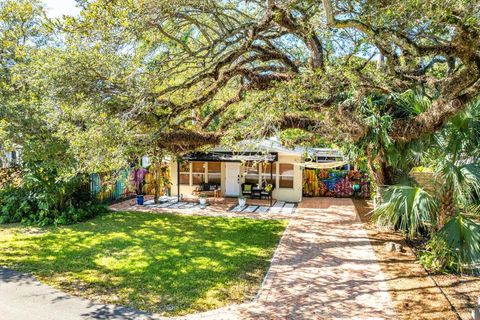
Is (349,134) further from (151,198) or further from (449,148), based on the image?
(151,198)

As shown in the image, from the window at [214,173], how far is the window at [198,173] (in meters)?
0.47

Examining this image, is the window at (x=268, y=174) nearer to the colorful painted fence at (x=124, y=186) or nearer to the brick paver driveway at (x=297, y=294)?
the colorful painted fence at (x=124, y=186)

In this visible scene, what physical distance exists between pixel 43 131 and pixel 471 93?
460 inches

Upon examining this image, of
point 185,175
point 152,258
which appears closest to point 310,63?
point 152,258

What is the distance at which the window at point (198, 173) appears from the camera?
22.1 metres

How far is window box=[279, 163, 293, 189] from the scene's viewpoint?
67.4 feet

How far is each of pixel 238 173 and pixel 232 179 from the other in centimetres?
58

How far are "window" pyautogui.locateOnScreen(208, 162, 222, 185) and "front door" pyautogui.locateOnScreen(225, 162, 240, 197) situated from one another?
59 cm

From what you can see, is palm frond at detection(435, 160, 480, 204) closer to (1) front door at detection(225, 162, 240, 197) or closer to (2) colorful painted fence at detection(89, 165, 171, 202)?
(2) colorful painted fence at detection(89, 165, 171, 202)

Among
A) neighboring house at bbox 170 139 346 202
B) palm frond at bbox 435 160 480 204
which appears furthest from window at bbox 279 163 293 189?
palm frond at bbox 435 160 480 204

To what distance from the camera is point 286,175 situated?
67.7 feet

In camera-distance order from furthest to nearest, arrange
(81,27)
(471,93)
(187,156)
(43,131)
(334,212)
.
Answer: (187,156) < (334,212) < (43,131) < (471,93) < (81,27)

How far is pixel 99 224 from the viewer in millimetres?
13945

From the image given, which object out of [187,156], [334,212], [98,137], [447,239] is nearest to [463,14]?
[447,239]
